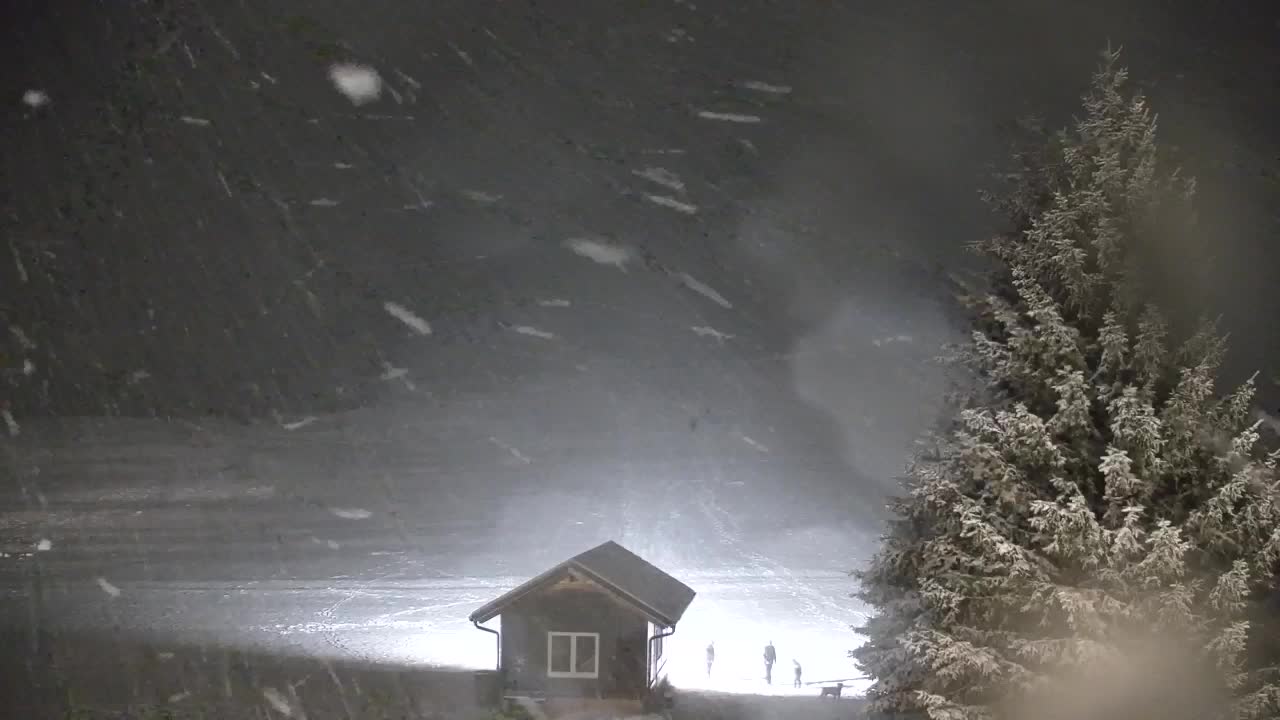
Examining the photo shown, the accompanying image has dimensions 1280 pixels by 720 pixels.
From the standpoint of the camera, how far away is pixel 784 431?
77.4 m

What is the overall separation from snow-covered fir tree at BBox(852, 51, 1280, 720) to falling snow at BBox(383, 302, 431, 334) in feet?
282

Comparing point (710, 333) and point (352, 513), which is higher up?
point (710, 333)

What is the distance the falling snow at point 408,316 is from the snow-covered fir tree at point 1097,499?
→ 8584 centimetres

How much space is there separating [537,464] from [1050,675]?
225 feet

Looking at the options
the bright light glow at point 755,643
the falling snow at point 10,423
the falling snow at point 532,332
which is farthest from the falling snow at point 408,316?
the bright light glow at point 755,643

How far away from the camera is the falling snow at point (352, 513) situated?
6562cm

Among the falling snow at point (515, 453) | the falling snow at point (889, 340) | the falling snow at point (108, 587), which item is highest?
the falling snow at point (889, 340)

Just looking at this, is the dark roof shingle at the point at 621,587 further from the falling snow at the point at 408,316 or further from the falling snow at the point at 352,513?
the falling snow at the point at 408,316

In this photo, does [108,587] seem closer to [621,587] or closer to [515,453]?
[621,587]

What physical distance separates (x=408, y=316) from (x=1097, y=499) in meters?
89.5

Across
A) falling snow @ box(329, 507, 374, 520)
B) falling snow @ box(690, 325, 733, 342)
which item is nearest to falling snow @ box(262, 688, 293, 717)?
falling snow @ box(329, 507, 374, 520)

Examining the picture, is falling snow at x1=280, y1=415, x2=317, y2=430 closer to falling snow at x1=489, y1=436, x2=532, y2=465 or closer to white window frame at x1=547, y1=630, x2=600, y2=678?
falling snow at x1=489, y1=436, x2=532, y2=465

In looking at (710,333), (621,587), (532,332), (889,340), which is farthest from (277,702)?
(532,332)

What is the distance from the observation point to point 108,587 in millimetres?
44562
